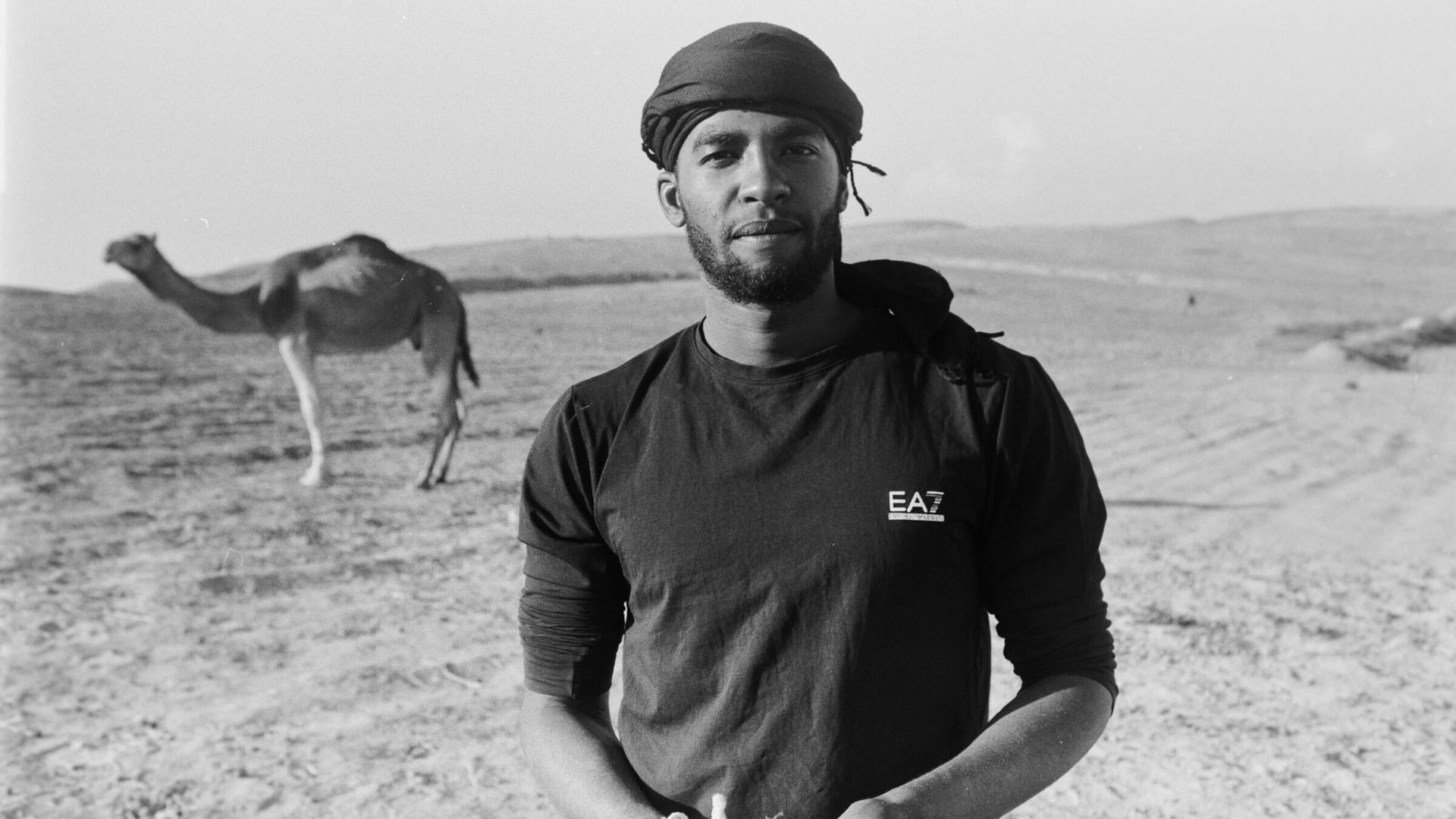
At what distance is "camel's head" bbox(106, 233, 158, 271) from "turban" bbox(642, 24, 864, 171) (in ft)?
23.5

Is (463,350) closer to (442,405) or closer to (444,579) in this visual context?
(442,405)

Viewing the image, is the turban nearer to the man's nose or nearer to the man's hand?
the man's nose

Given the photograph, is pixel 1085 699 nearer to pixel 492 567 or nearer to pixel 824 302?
pixel 824 302

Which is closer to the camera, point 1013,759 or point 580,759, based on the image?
point 1013,759

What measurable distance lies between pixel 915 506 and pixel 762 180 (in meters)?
0.41

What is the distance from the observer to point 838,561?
4.80ft

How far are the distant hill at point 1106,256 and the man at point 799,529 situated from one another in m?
17.7

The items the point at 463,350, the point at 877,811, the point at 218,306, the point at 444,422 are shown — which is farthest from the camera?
the point at 463,350

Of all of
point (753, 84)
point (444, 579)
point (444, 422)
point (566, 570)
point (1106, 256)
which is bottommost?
point (1106, 256)

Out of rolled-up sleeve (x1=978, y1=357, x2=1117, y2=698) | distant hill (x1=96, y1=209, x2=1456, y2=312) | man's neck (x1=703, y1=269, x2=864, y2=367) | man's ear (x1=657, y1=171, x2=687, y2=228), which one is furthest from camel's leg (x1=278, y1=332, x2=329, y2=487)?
distant hill (x1=96, y1=209, x2=1456, y2=312)

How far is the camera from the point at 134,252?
8023mm

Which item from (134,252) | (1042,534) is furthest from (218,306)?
(1042,534)

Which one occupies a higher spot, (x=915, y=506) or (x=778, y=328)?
(x=778, y=328)

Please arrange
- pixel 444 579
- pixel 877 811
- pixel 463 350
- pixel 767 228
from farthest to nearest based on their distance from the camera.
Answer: pixel 463 350, pixel 444 579, pixel 767 228, pixel 877 811
